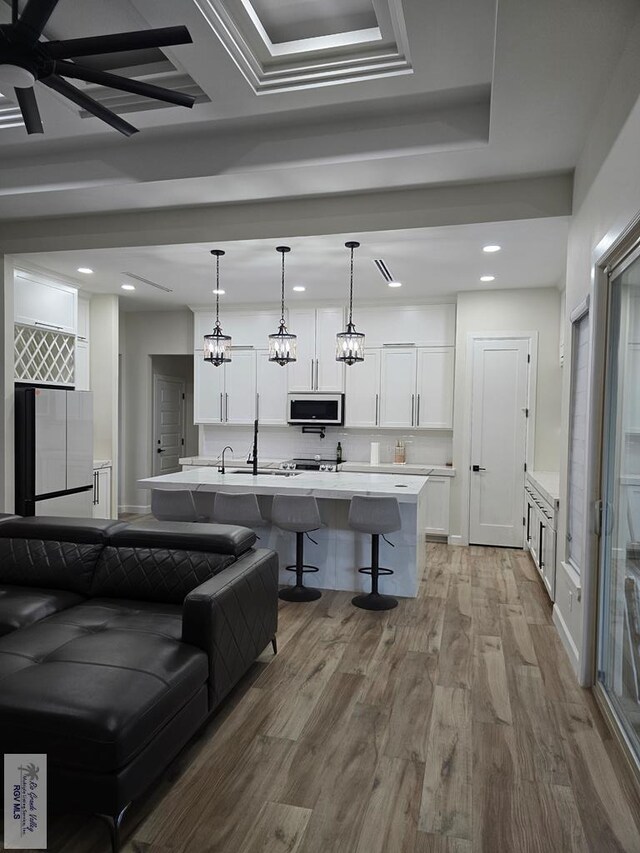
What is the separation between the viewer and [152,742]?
6.28ft

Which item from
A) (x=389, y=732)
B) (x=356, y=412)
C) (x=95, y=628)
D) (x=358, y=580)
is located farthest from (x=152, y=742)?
(x=356, y=412)

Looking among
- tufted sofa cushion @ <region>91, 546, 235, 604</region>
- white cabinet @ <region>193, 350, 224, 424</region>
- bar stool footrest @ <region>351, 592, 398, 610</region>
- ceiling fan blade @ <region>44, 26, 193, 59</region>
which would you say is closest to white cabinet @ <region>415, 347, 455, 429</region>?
white cabinet @ <region>193, 350, 224, 424</region>

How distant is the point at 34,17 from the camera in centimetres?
186

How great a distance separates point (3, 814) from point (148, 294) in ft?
18.6

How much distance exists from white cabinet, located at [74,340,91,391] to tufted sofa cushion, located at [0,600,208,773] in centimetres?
447

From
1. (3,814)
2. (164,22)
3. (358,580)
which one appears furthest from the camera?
(358,580)

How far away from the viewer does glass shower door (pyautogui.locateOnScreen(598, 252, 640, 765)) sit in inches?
88.4

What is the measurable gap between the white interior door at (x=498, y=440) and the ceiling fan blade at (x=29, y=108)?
471cm

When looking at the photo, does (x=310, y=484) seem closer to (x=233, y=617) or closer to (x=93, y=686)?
(x=233, y=617)

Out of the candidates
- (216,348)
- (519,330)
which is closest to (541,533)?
(519,330)

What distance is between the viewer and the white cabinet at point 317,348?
6824mm

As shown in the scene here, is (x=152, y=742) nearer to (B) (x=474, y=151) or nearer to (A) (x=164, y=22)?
(A) (x=164, y=22)

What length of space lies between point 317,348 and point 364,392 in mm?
808

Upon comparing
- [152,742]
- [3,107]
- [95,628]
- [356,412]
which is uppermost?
[3,107]
